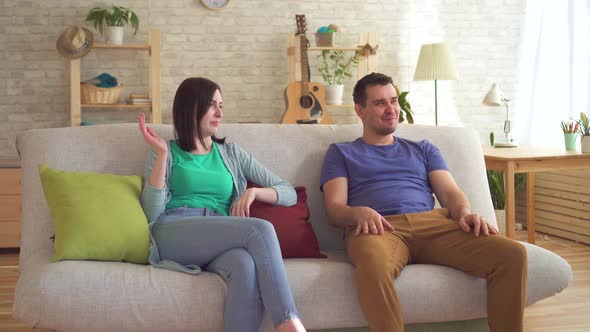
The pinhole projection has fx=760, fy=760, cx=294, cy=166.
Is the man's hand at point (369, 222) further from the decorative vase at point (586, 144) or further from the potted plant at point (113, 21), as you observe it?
the potted plant at point (113, 21)

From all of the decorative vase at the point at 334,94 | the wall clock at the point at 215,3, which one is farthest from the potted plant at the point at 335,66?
the wall clock at the point at 215,3

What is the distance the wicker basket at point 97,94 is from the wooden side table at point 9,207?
2.55 feet

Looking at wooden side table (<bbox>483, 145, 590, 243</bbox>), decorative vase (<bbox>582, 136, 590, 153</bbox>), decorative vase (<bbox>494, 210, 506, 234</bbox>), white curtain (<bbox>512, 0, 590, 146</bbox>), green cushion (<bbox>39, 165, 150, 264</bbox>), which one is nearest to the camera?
green cushion (<bbox>39, 165, 150, 264</bbox>)

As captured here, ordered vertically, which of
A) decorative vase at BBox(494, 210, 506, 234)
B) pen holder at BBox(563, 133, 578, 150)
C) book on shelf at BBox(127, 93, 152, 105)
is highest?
book on shelf at BBox(127, 93, 152, 105)

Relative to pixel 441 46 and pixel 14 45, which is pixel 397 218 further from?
pixel 14 45

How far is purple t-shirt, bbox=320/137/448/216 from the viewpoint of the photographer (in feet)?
9.50

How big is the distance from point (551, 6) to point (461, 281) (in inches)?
165

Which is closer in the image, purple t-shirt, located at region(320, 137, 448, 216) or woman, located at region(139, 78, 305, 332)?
woman, located at region(139, 78, 305, 332)

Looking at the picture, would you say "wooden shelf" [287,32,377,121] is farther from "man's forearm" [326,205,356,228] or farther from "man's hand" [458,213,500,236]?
"man's hand" [458,213,500,236]

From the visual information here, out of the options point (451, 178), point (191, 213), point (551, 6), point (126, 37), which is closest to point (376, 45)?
point (551, 6)

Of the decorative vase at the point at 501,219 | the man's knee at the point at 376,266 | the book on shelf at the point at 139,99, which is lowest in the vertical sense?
the decorative vase at the point at 501,219

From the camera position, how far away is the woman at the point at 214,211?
93.3 inches

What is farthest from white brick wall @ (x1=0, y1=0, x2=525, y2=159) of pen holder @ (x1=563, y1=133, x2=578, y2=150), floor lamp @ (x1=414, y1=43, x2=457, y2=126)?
pen holder @ (x1=563, y1=133, x2=578, y2=150)

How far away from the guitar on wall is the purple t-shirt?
2828 millimetres
